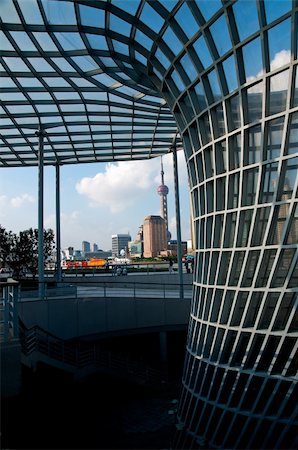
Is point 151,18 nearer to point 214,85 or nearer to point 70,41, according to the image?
point 214,85

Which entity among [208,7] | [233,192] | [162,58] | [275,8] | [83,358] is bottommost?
[83,358]

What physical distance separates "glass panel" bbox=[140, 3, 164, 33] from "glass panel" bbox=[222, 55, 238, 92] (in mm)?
2397

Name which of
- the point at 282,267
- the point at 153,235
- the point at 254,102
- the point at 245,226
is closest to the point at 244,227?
the point at 245,226

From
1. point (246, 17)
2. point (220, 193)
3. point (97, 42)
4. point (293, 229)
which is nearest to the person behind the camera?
point (246, 17)

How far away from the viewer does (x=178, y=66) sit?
12.0 meters

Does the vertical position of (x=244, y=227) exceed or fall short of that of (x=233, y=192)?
it falls short

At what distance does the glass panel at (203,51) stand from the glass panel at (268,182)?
3.59 metres

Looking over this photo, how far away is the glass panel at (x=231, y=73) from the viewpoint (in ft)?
34.0

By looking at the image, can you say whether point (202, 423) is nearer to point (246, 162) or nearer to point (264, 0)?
point (246, 162)

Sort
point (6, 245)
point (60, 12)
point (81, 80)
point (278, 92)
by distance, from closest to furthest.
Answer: point (278, 92) < point (60, 12) < point (81, 80) < point (6, 245)

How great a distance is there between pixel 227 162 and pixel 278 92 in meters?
2.38

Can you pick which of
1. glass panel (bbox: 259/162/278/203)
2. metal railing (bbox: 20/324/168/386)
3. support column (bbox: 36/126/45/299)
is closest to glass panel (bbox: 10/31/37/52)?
support column (bbox: 36/126/45/299)

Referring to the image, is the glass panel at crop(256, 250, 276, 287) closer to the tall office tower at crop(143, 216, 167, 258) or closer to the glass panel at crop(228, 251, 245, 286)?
the glass panel at crop(228, 251, 245, 286)

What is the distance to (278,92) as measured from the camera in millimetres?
9586
